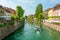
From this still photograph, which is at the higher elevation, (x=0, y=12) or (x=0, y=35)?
(x=0, y=12)

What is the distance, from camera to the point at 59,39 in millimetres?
35188

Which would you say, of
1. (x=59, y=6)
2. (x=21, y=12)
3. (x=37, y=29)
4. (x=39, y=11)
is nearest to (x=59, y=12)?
(x=59, y=6)

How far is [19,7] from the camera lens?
9825 centimetres

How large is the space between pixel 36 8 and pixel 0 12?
186ft

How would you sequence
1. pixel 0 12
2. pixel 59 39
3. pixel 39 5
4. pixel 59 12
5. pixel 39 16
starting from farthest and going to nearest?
pixel 39 5
pixel 39 16
pixel 59 12
pixel 0 12
pixel 59 39

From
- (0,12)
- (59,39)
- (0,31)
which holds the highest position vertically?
(0,12)

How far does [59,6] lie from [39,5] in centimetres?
2265

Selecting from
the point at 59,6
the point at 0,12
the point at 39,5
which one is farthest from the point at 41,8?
the point at 0,12

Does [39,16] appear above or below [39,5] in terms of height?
below

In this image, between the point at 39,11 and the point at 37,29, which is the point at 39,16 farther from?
the point at 37,29

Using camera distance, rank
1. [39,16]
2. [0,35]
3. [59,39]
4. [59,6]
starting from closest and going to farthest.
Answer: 1. [0,35]
2. [59,39]
3. [59,6]
4. [39,16]

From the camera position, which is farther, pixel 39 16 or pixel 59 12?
pixel 39 16

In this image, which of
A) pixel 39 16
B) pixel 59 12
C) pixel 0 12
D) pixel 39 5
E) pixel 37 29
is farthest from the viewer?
pixel 39 5

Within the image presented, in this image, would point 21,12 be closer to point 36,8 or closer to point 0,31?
point 36,8
